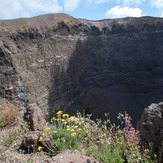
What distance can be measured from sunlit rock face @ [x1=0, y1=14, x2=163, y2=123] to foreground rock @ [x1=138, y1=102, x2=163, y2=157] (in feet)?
31.9

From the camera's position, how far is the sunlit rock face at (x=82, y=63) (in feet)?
39.4

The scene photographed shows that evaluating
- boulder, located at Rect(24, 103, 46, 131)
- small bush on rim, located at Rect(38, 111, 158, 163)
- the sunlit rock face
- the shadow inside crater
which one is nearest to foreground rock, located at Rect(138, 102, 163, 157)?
small bush on rim, located at Rect(38, 111, 158, 163)

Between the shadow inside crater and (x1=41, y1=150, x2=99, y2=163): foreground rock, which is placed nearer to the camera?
(x1=41, y1=150, x2=99, y2=163): foreground rock

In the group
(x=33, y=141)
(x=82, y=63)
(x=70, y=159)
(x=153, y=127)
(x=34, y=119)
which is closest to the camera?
(x=70, y=159)

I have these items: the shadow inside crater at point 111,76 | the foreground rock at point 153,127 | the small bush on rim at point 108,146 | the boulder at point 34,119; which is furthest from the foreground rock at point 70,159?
the shadow inside crater at point 111,76

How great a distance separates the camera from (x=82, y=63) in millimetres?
18938

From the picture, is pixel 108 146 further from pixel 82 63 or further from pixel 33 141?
pixel 82 63

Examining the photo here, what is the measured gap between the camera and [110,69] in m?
22.3

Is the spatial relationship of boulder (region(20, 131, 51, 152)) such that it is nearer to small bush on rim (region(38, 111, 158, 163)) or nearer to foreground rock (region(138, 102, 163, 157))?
small bush on rim (region(38, 111, 158, 163))

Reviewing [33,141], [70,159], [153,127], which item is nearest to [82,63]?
[33,141]

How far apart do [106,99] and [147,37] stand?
12.6m

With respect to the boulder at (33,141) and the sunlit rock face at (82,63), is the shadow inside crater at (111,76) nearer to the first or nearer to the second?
the sunlit rock face at (82,63)

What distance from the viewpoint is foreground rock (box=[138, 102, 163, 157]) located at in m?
2.45

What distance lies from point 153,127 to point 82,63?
16700 mm
